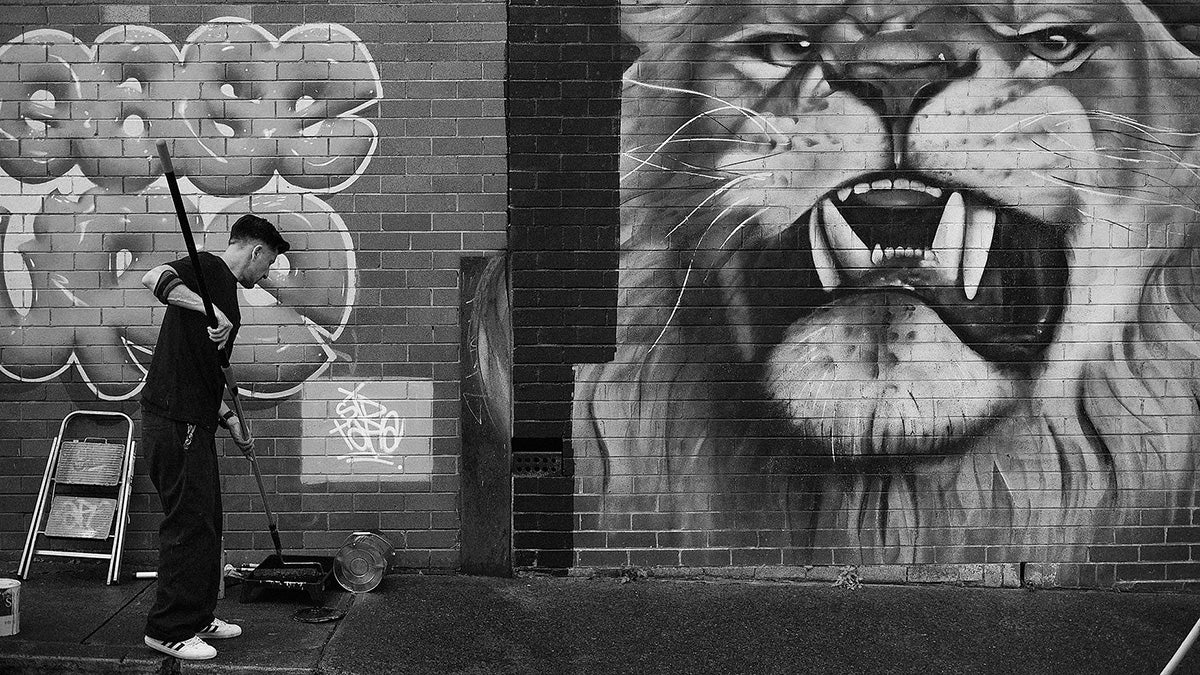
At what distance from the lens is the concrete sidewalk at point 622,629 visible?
464cm

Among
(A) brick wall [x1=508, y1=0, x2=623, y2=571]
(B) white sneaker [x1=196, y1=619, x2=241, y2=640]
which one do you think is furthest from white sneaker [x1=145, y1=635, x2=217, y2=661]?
(A) brick wall [x1=508, y1=0, x2=623, y2=571]

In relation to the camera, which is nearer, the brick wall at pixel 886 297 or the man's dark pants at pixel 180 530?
the man's dark pants at pixel 180 530

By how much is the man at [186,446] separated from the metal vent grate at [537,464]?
65.9 inches

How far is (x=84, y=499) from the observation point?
558cm

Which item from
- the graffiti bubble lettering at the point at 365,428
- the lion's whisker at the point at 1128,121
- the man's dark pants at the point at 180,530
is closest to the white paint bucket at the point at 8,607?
→ the man's dark pants at the point at 180,530

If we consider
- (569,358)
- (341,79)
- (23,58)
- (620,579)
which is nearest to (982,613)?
(620,579)

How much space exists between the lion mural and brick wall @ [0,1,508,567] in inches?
36.1

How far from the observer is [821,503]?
5.80 meters

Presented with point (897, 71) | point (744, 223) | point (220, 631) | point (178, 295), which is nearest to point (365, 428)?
point (220, 631)

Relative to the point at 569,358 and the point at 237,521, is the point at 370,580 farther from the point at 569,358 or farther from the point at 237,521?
the point at 569,358

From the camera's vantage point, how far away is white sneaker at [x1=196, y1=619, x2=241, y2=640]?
15.6ft

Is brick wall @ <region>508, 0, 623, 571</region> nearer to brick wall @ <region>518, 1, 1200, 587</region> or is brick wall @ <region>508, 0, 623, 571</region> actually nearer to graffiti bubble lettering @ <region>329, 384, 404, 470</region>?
brick wall @ <region>518, 1, 1200, 587</region>

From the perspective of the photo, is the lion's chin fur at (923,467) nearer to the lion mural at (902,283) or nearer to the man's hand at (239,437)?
the lion mural at (902,283)

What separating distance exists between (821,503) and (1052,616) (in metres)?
1.30
